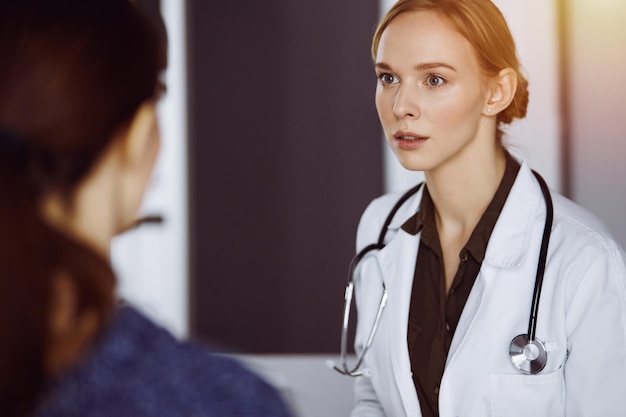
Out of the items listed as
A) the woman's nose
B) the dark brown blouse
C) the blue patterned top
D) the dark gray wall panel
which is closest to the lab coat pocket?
the dark brown blouse

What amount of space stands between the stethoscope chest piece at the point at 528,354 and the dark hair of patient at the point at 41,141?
2.31 feet

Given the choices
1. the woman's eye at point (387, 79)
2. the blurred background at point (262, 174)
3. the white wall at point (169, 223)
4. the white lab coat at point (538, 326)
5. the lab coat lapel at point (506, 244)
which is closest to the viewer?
the white lab coat at point (538, 326)

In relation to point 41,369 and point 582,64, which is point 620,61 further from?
point 41,369

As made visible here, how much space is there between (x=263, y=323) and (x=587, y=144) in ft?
4.07

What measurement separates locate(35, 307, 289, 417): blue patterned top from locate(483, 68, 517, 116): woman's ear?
0.77 meters

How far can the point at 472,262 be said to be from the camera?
47.7 inches

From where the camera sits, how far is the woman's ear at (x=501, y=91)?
48.4 inches

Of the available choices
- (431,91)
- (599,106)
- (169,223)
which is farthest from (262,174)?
(431,91)

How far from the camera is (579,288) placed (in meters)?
1.05

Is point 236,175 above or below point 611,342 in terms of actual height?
below

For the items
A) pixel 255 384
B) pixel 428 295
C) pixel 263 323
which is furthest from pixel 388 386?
pixel 263 323

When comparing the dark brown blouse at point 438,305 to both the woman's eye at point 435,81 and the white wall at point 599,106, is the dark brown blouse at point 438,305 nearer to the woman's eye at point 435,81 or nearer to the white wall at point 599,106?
the woman's eye at point 435,81

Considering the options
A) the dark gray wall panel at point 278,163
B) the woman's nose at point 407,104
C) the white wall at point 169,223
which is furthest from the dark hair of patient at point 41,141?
the white wall at point 169,223

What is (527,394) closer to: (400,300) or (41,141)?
(400,300)
